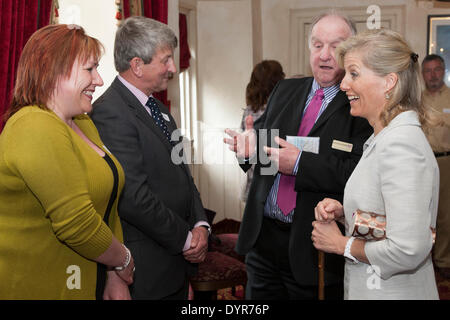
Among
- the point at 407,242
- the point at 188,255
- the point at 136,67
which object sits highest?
the point at 136,67

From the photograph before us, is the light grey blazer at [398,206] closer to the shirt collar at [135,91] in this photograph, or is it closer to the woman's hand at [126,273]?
the woman's hand at [126,273]

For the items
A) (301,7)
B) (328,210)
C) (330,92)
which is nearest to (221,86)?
(301,7)

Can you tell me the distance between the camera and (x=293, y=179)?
7.75 ft

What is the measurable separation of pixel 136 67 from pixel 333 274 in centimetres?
132

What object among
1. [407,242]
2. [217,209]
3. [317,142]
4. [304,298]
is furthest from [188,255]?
[217,209]

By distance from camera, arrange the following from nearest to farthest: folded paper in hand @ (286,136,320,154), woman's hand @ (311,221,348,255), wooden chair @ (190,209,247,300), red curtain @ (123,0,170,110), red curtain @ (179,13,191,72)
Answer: woman's hand @ (311,221,348,255) → folded paper in hand @ (286,136,320,154) → wooden chair @ (190,209,247,300) → red curtain @ (123,0,170,110) → red curtain @ (179,13,191,72)

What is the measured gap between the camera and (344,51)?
1.83 m

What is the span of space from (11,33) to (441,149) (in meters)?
3.99

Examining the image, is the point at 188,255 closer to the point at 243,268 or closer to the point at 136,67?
the point at 136,67

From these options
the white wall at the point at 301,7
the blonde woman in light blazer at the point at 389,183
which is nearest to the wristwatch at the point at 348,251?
the blonde woman in light blazer at the point at 389,183

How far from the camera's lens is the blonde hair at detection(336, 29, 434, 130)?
1.67 meters

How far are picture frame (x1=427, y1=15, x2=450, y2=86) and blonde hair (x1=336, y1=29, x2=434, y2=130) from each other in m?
5.72

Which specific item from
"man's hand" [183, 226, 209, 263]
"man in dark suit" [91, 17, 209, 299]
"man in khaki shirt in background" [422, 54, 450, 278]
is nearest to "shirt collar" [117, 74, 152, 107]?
"man in dark suit" [91, 17, 209, 299]
